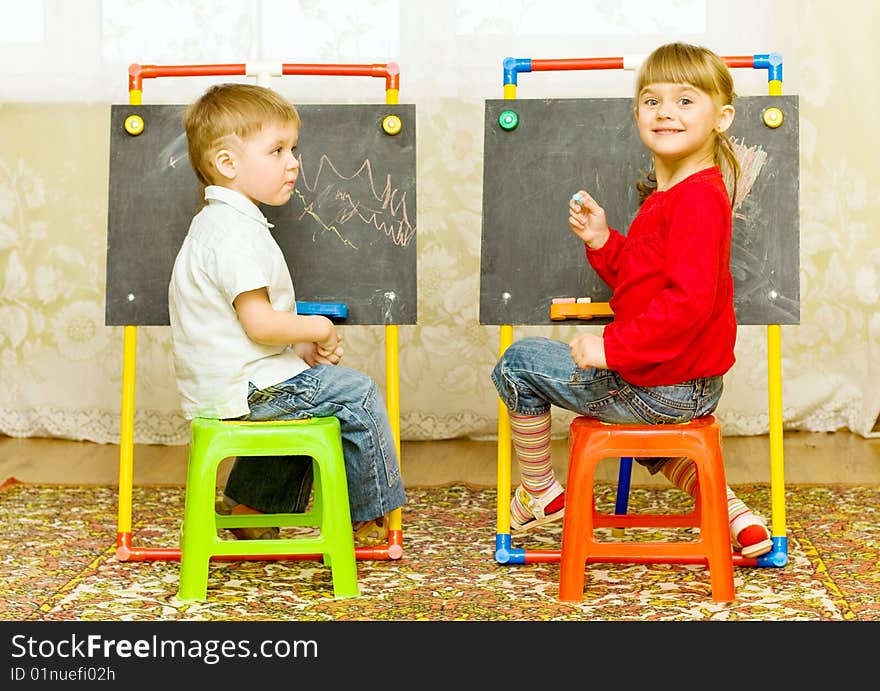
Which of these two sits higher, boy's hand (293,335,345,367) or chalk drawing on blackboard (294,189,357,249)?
chalk drawing on blackboard (294,189,357,249)

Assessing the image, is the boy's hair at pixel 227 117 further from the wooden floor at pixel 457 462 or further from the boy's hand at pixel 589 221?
the wooden floor at pixel 457 462

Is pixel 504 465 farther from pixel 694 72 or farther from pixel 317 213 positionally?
pixel 694 72

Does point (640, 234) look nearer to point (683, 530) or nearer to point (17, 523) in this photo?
point (683, 530)

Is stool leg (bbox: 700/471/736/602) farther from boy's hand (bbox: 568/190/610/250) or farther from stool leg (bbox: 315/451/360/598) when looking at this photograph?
stool leg (bbox: 315/451/360/598)

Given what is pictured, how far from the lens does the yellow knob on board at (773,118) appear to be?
2211mm

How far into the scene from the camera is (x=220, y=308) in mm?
2047

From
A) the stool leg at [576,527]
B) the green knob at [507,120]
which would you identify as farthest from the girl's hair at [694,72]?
the stool leg at [576,527]

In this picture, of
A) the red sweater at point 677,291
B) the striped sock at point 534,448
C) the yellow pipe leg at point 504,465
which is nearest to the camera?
the red sweater at point 677,291

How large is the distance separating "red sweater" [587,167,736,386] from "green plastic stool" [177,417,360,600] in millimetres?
487

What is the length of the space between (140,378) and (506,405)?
1475 mm

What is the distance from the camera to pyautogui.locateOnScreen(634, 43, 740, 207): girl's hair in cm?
202

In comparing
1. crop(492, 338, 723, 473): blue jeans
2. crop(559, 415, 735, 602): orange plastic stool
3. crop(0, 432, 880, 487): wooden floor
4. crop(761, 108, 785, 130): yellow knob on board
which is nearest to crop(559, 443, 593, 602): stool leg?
crop(559, 415, 735, 602): orange plastic stool

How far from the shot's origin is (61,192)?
3.27m

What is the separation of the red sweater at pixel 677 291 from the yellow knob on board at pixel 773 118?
0.24m
